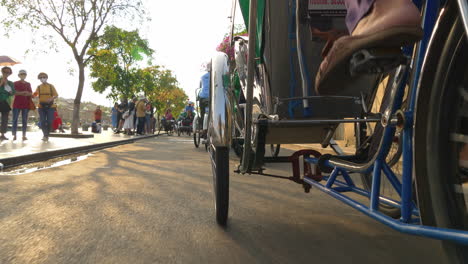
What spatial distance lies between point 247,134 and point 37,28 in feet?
50.3

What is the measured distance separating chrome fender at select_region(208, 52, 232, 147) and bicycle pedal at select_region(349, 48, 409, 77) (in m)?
1.22

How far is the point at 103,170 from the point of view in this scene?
16.4ft

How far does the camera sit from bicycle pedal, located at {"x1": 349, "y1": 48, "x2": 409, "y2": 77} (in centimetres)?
120

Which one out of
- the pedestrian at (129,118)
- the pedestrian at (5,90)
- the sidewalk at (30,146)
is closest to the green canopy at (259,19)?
the sidewalk at (30,146)

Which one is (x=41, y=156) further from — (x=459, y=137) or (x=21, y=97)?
(x=459, y=137)

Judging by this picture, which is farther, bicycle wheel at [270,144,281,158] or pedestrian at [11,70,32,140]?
pedestrian at [11,70,32,140]

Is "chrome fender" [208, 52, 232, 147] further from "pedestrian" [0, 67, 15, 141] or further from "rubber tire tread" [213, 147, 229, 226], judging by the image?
"pedestrian" [0, 67, 15, 141]

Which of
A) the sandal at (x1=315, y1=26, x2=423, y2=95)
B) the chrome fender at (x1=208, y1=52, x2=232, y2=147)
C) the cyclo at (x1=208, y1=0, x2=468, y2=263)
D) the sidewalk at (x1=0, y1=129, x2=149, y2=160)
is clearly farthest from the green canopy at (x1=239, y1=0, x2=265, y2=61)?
the sidewalk at (x1=0, y1=129, x2=149, y2=160)

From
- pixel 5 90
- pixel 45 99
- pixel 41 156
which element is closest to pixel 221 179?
pixel 41 156

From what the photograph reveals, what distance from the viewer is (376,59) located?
1200mm

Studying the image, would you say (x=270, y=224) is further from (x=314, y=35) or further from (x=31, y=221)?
(x=31, y=221)

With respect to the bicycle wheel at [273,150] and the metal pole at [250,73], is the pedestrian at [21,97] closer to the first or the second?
the bicycle wheel at [273,150]

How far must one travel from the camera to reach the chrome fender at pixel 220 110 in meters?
2.37

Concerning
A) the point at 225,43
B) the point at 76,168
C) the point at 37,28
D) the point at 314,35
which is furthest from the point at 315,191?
the point at 37,28
